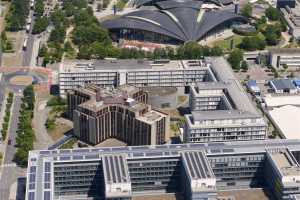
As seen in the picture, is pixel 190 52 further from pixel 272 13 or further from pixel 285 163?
pixel 285 163

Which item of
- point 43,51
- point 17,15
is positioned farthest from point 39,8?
point 43,51

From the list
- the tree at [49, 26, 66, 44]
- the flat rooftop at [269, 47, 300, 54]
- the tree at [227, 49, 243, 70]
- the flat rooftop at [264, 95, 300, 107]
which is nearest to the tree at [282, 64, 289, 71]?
the flat rooftop at [269, 47, 300, 54]

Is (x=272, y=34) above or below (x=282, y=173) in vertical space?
above

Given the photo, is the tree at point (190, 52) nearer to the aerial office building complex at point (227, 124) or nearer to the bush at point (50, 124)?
the aerial office building complex at point (227, 124)

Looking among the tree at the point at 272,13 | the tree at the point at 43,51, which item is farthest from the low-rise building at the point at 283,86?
the tree at the point at 43,51

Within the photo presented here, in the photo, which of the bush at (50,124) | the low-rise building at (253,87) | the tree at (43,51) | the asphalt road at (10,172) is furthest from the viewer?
the tree at (43,51)

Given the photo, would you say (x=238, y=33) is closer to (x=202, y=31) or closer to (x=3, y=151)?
(x=202, y=31)
